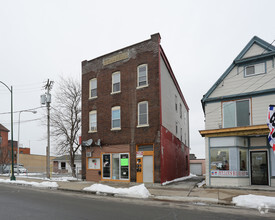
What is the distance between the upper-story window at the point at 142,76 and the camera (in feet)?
66.4

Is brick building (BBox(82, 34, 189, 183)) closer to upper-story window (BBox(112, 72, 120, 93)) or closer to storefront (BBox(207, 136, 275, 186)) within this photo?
upper-story window (BBox(112, 72, 120, 93))

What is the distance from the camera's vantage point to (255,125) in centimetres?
1548

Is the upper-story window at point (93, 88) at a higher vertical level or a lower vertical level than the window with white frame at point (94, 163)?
higher

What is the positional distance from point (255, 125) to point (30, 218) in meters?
12.9

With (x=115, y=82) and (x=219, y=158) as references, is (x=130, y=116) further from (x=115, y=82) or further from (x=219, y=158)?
(x=219, y=158)

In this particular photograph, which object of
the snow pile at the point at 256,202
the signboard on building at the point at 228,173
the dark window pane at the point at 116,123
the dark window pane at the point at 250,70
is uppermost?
the dark window pane at the point at 250,70

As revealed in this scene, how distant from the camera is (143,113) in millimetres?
19984

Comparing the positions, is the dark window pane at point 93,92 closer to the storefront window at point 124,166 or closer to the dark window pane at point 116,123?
the dark window pane at point 116,123

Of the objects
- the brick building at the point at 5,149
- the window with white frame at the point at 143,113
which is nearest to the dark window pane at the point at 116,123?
the window with white frame at the point at 143,113

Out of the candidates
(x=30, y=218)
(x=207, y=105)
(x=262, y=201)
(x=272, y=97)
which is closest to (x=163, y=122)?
(x=207, y=105)

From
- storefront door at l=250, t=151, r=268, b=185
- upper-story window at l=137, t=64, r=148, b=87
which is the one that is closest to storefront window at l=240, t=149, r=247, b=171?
storefront door at l=250, t=151, r=268, b=185

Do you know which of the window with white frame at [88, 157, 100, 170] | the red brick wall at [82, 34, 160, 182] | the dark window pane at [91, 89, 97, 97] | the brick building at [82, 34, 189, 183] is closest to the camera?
the brick building at [82, 34, 189, 183]

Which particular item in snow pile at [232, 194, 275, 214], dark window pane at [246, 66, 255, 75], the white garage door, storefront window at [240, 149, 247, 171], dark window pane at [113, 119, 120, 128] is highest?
dark window pane at [246, 66, 255, 75]

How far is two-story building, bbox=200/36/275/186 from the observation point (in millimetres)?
16062
